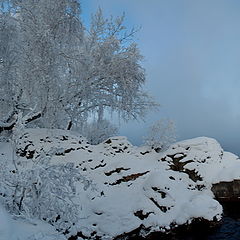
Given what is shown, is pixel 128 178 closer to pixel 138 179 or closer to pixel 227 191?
pixel 138 179

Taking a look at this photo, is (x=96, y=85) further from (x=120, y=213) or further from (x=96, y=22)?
(x=120, y=213)

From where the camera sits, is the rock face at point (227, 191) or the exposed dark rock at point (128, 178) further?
the rock face at point (227, 191)

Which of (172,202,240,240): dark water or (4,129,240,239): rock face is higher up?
(4,129,240,239): rock face

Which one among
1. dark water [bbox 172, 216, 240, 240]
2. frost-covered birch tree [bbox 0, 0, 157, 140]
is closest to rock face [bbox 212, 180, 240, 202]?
dark water [bbox 172, 216, 240, 240]

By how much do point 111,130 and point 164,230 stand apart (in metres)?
12.4

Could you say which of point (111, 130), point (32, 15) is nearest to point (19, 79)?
point (32, 15)

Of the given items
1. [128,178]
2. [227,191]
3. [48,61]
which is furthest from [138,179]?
[48,61]

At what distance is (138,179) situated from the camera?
11.0 metres

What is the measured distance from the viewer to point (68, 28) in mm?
9734

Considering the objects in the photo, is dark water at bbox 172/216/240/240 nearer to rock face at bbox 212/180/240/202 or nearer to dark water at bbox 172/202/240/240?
dark water at bbox 172/202/240/240

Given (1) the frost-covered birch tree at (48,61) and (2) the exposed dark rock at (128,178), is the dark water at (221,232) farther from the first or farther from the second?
(1) the frost-covered birch tree at (48,61)

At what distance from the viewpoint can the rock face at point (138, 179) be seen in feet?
28.2

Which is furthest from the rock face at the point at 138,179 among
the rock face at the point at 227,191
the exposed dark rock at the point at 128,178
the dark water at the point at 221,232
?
the dark water at the point at 221,232

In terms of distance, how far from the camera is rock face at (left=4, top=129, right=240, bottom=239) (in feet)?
28.2
